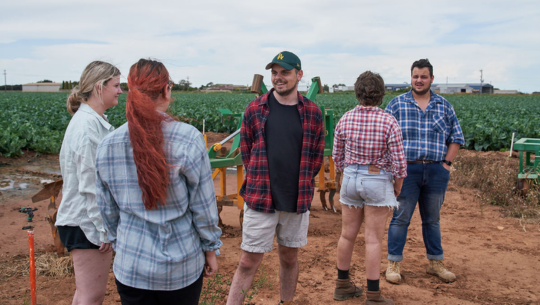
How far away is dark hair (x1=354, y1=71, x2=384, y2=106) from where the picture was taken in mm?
3189

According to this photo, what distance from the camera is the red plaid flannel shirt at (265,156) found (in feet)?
9.31

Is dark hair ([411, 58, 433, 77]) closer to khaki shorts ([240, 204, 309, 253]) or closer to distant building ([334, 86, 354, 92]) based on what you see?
khaki shorts ([240, 204, 309, 253])

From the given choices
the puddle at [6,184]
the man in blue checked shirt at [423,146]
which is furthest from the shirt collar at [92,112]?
the puddle at [6,184]

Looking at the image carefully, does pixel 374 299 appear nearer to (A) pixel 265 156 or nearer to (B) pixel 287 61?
(A) pixel 265 156

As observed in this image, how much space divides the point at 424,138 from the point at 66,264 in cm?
357

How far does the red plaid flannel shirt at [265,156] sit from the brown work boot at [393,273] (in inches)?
62.2

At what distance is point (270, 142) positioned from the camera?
9.45 ft

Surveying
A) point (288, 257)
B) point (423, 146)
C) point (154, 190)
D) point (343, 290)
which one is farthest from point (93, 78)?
point (423, 146)

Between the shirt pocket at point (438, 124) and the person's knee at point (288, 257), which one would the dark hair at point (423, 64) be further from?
the person's knee at point (288, 257)

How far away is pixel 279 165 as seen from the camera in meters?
2.86

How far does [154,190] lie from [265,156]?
1.23 meters

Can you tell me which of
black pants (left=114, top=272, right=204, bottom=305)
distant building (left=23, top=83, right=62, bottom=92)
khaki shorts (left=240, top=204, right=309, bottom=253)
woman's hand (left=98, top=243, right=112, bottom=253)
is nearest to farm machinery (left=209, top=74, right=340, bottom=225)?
khaki shorts (left=240, top=204, right=309, bottom=253)

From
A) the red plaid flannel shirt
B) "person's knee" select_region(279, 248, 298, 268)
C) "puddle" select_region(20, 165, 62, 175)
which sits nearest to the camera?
the red plaid flannel shirt

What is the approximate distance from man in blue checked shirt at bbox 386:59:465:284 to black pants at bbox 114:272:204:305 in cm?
254
